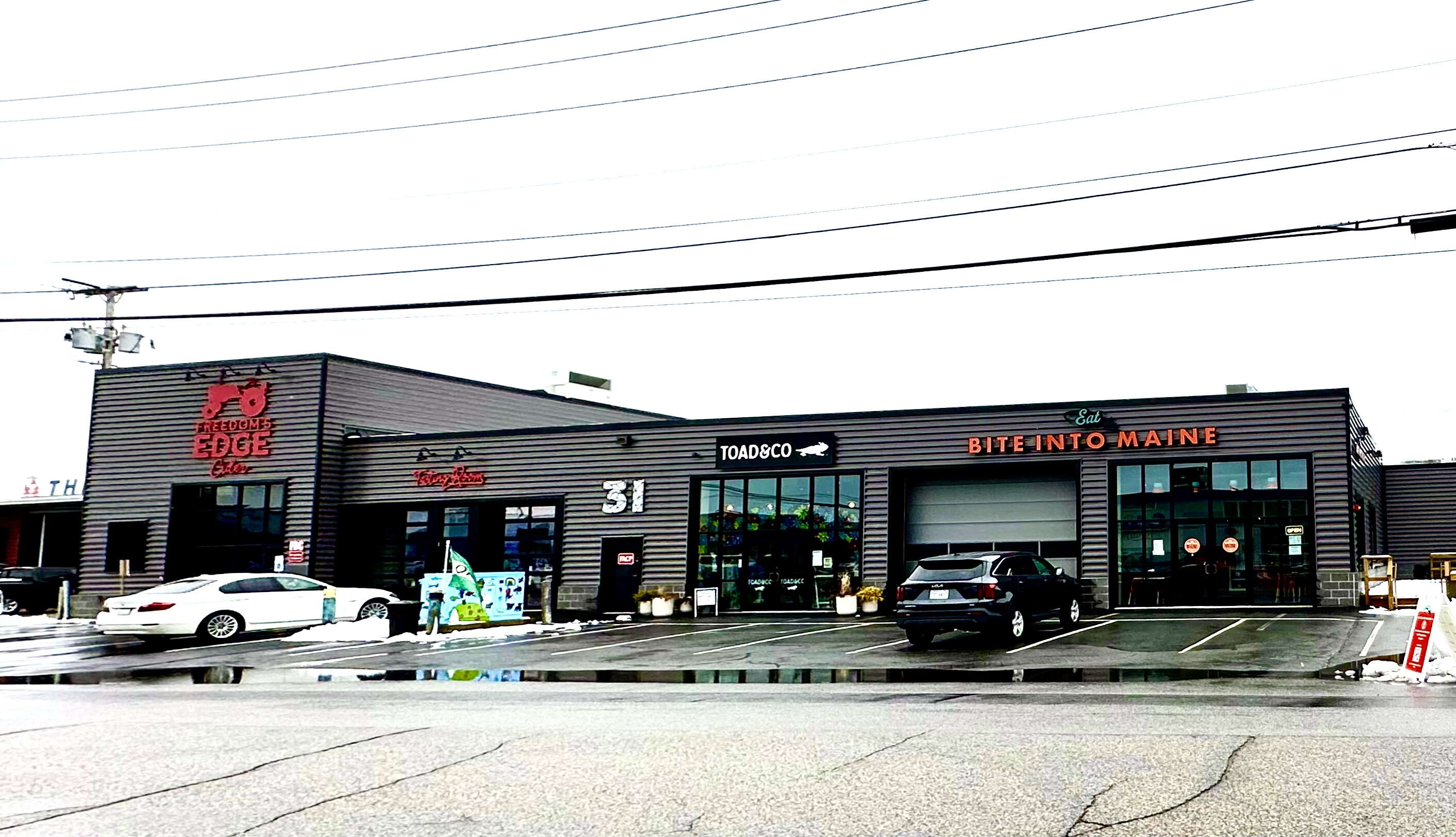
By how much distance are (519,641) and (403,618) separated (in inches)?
118

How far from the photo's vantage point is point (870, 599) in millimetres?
31203

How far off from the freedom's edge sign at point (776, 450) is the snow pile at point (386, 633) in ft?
21.3

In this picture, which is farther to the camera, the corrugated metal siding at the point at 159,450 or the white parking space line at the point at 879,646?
the corrugated metal siding at the point at 159,450

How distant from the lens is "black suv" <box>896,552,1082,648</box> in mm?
21016

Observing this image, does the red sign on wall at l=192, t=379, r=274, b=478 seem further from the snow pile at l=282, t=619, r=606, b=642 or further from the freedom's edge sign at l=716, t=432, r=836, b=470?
the freedom's edge sign at l=716, t=432, r=836, b=470

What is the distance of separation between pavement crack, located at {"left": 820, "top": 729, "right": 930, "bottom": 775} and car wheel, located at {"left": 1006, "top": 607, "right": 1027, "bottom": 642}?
457 inches

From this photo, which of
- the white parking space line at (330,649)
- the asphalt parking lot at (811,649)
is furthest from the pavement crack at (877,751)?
the white parking space line at (330,649)

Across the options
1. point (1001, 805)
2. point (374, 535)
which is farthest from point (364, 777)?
point (374, 535)

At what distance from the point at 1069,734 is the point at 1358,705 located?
3950 millimetres

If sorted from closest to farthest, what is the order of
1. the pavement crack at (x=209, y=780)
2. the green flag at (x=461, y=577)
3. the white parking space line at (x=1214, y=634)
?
the pavement crack at (x=209, y=780) → the white parking space line at (x=1214, y=634) → the green flag at (x=461, y=577)

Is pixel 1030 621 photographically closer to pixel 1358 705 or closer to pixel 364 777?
pixel 1358 705

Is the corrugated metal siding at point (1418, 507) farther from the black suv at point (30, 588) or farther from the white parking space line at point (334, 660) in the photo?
the black suv at point (30, 588)

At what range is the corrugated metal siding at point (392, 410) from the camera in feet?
124

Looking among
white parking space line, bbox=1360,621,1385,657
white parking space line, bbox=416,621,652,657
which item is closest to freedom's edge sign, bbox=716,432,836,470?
white parking space line, bbox=416,621,652,657
